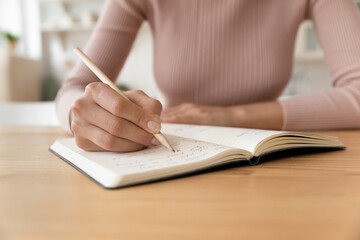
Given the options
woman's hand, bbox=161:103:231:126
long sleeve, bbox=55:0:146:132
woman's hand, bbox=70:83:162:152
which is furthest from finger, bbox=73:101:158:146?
long sleeve, bbox=55:0:146:132

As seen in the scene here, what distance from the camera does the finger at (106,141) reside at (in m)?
0.43

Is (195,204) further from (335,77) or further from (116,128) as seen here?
(335,77)

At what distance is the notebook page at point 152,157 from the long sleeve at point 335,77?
0.38m

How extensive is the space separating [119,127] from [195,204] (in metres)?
0.19

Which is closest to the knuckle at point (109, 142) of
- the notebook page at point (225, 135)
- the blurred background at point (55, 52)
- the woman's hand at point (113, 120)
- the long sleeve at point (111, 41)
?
the woman's hand at point (113, 120)

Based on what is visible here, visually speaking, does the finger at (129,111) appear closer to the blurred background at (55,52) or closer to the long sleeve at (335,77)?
the long sleeve at (335,77)

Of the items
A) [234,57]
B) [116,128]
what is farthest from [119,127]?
[234,57]

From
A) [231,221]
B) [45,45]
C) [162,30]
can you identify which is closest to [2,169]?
[231,221]

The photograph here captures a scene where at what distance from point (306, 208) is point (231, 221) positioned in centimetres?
7

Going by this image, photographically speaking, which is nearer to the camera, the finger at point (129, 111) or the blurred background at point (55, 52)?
the finger at point (129, 111)

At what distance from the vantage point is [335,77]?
0.92 metres

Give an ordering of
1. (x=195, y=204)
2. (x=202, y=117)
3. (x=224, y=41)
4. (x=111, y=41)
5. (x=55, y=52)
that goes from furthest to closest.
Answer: (x=55, y=52) → (x=224, y=41) → (x=111, y=41) → (x=202, y=117) → (x=195, y=204)

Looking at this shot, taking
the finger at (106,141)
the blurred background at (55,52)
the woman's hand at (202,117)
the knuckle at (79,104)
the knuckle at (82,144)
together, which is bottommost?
the blurred background at (55,52)

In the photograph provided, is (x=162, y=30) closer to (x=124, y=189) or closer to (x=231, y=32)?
(x=231, y=32)
